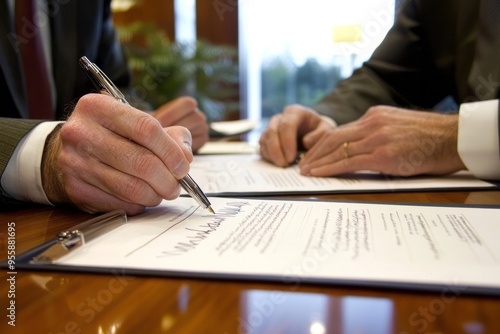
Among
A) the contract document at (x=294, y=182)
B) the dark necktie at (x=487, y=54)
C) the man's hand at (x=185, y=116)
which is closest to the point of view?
the contract document at (x=294, y=182)

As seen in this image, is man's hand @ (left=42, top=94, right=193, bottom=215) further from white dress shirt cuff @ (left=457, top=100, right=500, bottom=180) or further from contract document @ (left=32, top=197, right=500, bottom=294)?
white dress shirt cuff @ (left=457, top=100, right=500, bottom=180)

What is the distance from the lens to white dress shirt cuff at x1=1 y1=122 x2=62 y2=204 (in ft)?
1.77

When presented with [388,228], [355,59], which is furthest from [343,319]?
[355,59]

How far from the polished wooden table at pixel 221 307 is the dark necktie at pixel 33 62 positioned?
1036mm

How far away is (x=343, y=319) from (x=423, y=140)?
517mm

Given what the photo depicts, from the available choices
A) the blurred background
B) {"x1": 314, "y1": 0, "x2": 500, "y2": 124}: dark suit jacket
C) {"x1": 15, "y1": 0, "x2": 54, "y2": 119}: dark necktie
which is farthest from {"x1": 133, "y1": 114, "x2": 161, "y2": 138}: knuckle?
the blurred background

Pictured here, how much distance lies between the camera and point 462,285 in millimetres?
274

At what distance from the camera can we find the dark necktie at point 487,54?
831 mm

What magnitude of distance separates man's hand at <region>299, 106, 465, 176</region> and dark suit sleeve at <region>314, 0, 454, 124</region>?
369mm

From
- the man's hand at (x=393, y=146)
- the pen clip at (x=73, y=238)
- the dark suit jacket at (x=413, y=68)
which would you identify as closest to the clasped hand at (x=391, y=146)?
the man's hand at (x=393, y=146)

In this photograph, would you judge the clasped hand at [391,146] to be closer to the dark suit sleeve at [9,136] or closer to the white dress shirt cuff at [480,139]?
the white dress shirt cuff at [480,139]

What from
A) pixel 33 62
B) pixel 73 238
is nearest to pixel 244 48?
pixel 33 62

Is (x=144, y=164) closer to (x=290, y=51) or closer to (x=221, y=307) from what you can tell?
(x=221, y=307)

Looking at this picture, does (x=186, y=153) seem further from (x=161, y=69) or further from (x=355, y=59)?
(x=355, y=59)
